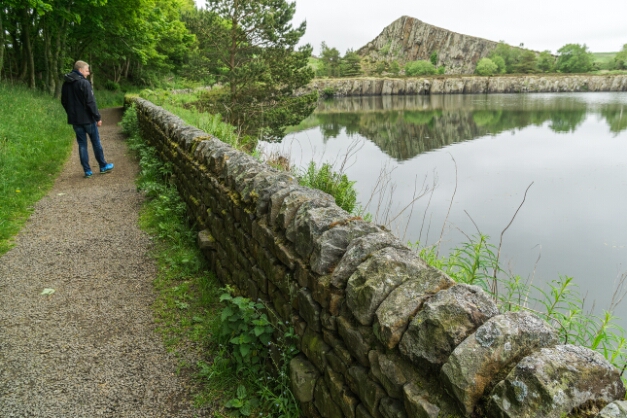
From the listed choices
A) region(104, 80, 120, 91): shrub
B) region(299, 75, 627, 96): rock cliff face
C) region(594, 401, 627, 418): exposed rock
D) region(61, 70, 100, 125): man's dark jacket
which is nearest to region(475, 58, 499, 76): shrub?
region(299, 75, 627, 96): rock cliff face

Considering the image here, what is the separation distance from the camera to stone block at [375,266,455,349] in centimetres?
179

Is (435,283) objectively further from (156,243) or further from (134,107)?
(134,107)

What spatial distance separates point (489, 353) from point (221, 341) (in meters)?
2.23

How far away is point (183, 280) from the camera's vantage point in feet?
14.3

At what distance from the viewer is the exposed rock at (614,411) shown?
122 centimetres

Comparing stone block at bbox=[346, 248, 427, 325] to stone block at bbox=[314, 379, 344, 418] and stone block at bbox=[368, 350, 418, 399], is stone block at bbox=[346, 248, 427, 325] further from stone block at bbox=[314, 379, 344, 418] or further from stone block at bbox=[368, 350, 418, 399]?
stone block at bbox=[314, 379, 344, 418]

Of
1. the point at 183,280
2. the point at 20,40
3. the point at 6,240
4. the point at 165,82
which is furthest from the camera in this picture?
the point at 165,82

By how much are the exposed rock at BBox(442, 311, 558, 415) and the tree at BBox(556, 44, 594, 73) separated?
120 m

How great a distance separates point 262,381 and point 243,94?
2095 centimetres

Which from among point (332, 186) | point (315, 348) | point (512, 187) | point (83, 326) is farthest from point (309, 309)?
point (512, 187)

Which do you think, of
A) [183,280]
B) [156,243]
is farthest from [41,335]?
[156,243]

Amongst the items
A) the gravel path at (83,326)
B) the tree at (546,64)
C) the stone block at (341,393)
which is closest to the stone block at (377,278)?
the stone block at (341,393)

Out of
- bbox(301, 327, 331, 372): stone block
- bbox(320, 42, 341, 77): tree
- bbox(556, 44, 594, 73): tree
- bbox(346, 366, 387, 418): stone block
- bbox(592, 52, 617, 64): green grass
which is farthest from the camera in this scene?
bbox(592, 52, 617, 64): green grass

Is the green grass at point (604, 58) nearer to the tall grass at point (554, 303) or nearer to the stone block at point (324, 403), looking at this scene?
the tall grass at point (554, 303)
